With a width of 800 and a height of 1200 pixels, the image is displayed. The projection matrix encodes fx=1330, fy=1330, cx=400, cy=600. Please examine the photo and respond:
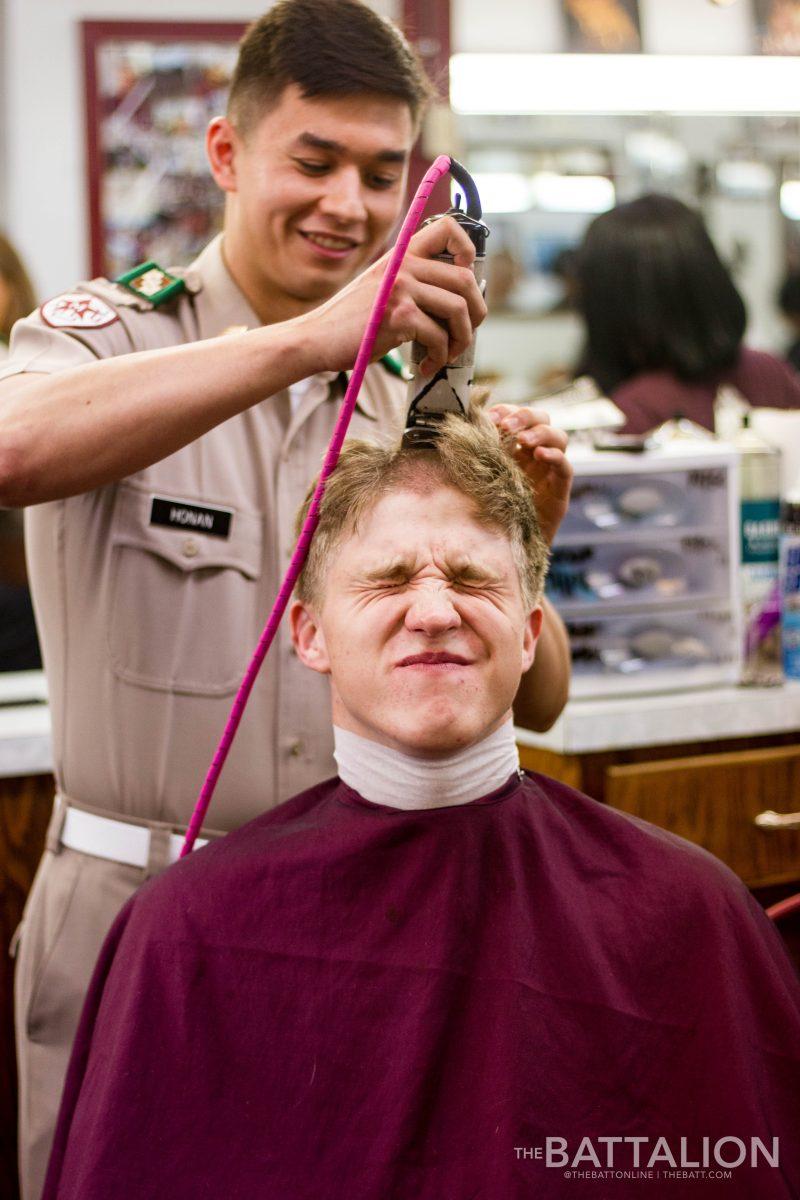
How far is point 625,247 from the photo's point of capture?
317 cm

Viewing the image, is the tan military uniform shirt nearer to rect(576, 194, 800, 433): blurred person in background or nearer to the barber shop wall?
rect(576, 194, 800, 433): blurred person in background

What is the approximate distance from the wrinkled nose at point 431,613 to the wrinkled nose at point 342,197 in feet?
1.76

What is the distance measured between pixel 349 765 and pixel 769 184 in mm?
4143

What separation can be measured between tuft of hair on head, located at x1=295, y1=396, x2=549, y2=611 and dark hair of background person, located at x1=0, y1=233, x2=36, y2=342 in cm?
231

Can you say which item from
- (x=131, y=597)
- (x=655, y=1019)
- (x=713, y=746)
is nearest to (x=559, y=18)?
(x=713, y=746)

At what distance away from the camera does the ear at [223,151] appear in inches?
67.1

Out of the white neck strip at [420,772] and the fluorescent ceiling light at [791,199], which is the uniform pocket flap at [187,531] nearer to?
the white neck strip at [420,772]

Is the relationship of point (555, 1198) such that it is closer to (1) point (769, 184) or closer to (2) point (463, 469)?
(2) point (463, 469)

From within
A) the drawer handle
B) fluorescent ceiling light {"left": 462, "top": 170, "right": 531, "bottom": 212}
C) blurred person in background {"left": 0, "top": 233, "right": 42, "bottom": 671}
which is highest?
fluorescent ceiling light {"left": 462, "top": 170, "right": 531, "bottom": 212}

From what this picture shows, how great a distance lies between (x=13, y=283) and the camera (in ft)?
11.5

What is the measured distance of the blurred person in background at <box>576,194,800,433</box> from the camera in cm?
313

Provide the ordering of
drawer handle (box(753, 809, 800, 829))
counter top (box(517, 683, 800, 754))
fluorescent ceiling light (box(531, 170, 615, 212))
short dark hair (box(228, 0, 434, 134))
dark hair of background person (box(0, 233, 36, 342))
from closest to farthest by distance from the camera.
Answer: short dark hair (box(228, 0, 434, 134)) → counter top (box(517, 683, 800, 754)) → drawer handle (box(753, 809, 800, 829)) → dark hair of background person (box(0, 233, 36, 342)) → fluorescent ceiling light (box(531, 170, 615, 212))

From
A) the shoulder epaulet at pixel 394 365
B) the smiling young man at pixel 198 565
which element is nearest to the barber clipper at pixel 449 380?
the smiling young man at pixel 198 565

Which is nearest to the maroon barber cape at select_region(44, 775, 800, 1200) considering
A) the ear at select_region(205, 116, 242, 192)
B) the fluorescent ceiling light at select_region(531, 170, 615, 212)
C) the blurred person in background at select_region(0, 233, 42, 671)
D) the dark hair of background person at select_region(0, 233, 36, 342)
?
the ear at select_region(205, 116, 242, 192)
